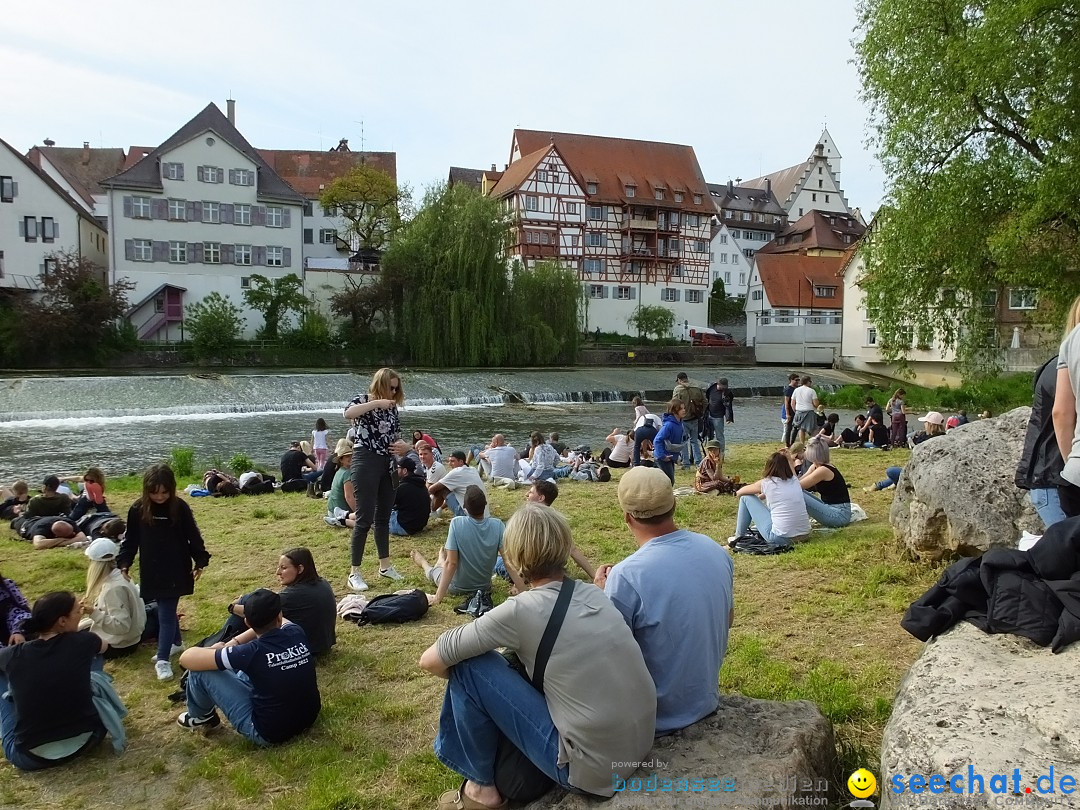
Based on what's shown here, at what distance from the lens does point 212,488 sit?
43.0 ft

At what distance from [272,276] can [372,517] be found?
50650mm

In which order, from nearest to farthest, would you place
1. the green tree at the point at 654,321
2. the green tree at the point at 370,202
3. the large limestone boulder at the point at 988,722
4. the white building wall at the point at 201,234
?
the large limestone boulder at the point at 988,722 < the white building wall at the point at 201,234 < the green tree at the point at 370,202 < the green tree at the point at 654,321

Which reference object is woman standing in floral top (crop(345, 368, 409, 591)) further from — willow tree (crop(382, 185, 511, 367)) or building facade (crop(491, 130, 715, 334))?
building facade (crop(491, 130, 715, 334))

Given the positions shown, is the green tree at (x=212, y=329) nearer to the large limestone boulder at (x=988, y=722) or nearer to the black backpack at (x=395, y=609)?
the black backpack at (x=395, y=609)

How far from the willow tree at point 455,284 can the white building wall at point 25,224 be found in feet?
65.7

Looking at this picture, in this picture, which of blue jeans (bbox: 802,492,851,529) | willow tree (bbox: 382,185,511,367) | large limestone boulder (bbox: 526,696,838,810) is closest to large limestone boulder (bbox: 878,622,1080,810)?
large limestone boulder (bbox: 526,696,838,810)

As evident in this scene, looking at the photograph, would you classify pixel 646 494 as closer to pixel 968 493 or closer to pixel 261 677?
pixel 261 677

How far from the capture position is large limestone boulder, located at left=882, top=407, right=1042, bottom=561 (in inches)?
228

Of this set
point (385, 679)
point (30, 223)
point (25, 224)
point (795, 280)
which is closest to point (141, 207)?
point (30, 223)

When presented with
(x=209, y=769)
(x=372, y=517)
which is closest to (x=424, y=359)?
(x=372, y=517)

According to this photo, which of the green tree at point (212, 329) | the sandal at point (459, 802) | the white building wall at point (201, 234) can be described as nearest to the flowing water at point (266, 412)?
the green tree at point (212, 329)

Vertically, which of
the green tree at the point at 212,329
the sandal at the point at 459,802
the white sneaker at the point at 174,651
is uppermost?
the green tree at the point at 212,329

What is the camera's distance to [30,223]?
4838cm

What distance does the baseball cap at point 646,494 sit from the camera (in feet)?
10.9
